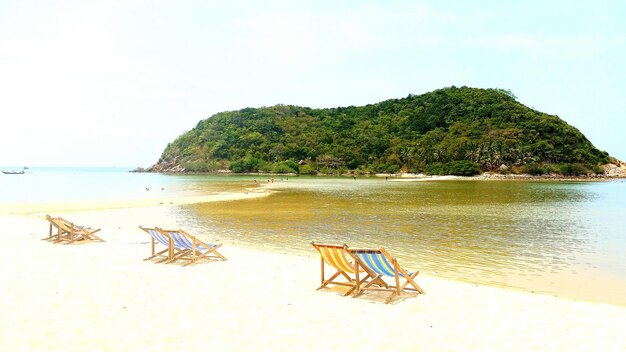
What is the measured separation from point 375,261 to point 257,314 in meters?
2.22

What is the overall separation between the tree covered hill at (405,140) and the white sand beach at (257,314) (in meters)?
119

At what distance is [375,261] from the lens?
7.57m

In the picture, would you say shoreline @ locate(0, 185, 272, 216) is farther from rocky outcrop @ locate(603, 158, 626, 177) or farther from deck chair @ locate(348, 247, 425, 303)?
rocky outcrop @ locate(603, 158, 626, 177)

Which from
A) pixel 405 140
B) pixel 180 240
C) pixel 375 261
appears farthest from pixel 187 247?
pixel 405 140

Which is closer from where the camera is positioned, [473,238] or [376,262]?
[376,262]

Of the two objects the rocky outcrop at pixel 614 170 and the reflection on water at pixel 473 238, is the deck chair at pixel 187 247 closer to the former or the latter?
the reflection on water at pixel 473 238

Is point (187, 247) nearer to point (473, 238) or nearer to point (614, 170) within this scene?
point (473, 238)

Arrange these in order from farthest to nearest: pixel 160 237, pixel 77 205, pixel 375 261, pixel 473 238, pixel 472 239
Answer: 1. pixel 77 205
2. pixel 473 238
3. pixel 472 239
4. pixel 160 237
5. pixel 375 261

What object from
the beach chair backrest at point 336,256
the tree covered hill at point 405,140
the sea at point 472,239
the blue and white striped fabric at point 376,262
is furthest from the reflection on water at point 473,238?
the tree covered hill at point 405,140

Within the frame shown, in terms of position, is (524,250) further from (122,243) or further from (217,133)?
(217,133)

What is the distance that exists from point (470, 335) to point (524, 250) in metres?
9.34

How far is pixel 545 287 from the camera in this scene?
939 cm

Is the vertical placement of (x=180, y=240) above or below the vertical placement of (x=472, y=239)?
above

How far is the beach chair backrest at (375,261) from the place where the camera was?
745 centimetres
